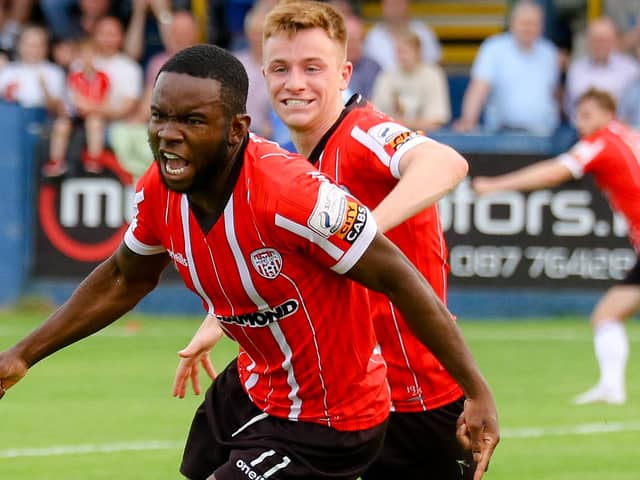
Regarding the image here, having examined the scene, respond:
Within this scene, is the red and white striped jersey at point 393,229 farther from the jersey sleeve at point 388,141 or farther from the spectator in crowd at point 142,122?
the spectator in crowd at point 142,122

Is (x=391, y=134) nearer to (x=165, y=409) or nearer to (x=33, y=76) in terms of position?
(x=165, y=409)

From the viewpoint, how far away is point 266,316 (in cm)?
429

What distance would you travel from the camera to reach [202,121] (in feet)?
13.0

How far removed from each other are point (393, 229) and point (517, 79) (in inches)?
401

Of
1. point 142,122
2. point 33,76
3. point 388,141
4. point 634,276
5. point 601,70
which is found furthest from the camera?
point 601,70

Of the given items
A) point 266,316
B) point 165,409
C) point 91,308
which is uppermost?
point 266,316

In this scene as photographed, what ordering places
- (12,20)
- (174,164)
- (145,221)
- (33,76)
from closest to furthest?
(174,164), (145,221), (33,76), (12,20)

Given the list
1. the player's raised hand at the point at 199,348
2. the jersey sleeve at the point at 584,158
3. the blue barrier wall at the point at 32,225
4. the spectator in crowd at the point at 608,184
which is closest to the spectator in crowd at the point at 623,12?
the blue barrier wall at the point at 32,225

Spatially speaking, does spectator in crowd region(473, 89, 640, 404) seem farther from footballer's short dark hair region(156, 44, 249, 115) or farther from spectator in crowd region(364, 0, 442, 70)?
footballer's short dark hair region(156, 44, 249, 115)

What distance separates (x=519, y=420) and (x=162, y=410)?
2401mm

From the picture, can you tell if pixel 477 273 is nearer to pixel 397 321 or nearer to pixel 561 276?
pixel 561 276

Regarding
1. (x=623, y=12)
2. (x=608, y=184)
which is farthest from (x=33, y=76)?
(x=623, y=12)

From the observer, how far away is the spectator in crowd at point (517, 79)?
48.8ft

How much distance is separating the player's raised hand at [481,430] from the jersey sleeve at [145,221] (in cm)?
113
